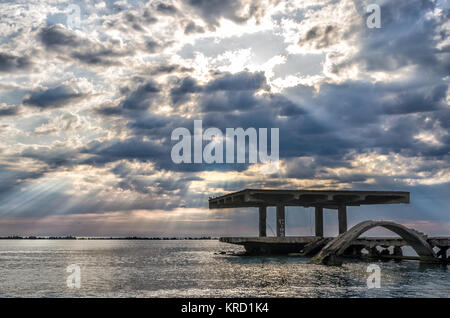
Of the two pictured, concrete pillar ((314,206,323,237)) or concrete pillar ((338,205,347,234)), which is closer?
concrete pillar ((314,206,323,237))

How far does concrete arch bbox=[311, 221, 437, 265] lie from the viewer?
2281 inches

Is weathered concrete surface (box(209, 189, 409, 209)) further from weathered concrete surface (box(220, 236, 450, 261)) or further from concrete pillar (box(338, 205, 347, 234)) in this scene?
weathered concrete surface (box(220, 236, 450, 261))

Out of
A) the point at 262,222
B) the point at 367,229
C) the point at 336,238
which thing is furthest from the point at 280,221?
the point at 367,229

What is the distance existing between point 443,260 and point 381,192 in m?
24.3

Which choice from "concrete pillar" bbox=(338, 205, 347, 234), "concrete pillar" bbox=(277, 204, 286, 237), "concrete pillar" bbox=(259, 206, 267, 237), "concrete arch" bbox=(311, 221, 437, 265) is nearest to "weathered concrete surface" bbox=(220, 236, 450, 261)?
"concrete pillar" bbox=(277, 204, 286, 237)

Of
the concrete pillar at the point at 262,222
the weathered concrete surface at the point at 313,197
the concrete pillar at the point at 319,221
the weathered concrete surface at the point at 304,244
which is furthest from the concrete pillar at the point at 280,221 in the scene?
the concrete pillar at the point at 319,221

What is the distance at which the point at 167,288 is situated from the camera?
35.2 m

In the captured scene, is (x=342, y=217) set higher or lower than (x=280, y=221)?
→ higher

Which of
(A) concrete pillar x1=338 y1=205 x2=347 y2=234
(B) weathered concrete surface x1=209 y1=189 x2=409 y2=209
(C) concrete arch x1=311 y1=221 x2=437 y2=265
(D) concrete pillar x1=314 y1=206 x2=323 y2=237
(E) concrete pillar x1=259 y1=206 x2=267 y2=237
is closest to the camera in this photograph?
(C) concrete arch x1=311 y1=221 x2=437 y2=265

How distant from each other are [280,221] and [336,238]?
18.9m

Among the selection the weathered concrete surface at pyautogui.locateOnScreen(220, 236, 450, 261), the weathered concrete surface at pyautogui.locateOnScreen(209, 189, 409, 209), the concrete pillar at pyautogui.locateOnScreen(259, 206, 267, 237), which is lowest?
the weathered concrete surface at pyautogui.locateOnScreen(220, 236, 450, 261)

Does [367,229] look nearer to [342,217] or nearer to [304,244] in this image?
[304,244]

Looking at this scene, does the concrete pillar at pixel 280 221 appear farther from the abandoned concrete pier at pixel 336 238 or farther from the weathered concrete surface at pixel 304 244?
the weathered concrete surface at pixel 304 244

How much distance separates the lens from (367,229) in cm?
6128
